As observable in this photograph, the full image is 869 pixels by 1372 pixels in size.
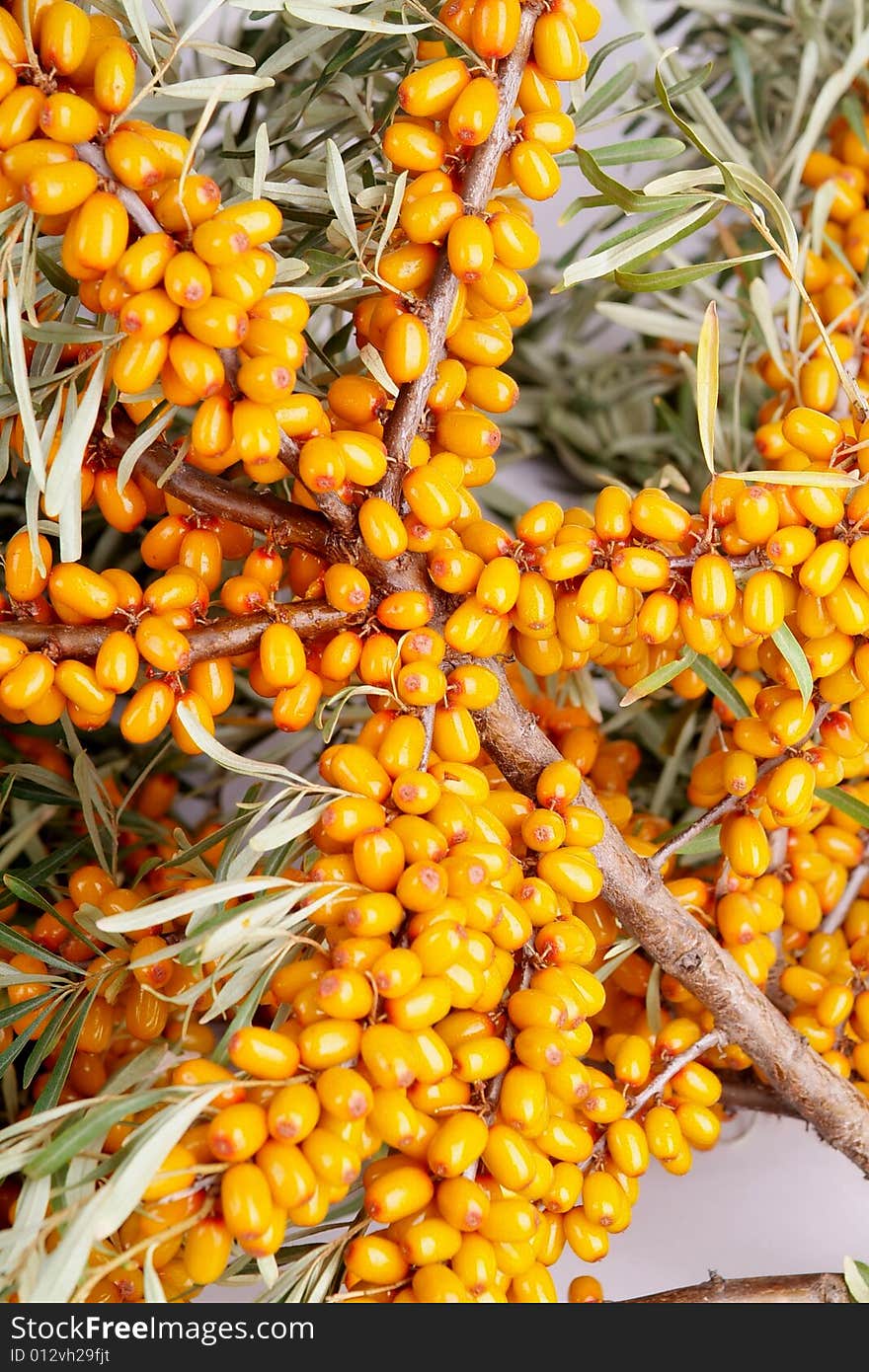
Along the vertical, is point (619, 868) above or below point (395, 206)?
below

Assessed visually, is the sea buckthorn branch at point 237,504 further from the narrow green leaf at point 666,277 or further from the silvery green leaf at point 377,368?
the narrow green leaf at point 666,277

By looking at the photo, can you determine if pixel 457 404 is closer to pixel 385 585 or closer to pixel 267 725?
pixel 385 585

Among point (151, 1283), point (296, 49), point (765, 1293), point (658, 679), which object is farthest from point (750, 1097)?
point (296, 49)

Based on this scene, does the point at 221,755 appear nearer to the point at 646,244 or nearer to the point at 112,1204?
the point at 112,1204

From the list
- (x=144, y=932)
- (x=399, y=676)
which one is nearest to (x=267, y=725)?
(x=144, y=932)

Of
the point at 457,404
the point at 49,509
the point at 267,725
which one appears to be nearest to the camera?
the point at 49,509

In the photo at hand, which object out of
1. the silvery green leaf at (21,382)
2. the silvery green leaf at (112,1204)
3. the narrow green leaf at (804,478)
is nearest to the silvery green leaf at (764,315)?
the narrow green leaf at (804,478)
